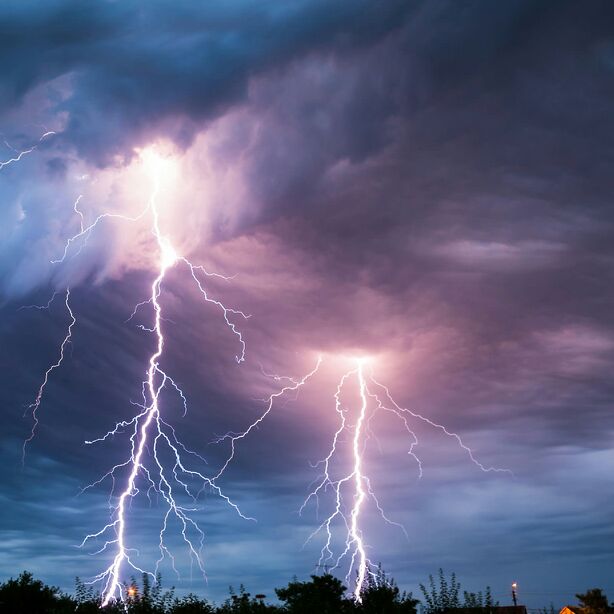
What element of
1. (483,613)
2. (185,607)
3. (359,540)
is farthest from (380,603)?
(359,540)

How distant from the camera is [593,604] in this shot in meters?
41.2

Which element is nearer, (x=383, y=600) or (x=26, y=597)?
(x=383, y=600)

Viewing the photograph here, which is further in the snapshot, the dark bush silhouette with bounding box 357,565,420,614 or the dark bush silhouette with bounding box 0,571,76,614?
the dark bush silhouette with bounding box 0,571,76,614

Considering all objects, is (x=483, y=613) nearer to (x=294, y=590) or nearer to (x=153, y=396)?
(x=294, y=590)

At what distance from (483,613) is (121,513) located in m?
22.8

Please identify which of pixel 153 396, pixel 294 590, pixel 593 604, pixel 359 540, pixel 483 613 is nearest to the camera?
pixel 483 613

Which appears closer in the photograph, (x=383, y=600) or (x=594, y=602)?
(x=383, y=600)

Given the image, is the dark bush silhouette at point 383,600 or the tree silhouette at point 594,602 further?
the tree silhouette at point 594,602

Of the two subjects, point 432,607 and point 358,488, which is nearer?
point 432,607

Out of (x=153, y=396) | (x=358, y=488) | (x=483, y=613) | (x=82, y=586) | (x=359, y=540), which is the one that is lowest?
(x=483, y=613)

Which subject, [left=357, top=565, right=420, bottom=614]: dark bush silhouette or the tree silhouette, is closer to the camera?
[left=357, top=565, right=420, bottom=614]: dark bush silhouette

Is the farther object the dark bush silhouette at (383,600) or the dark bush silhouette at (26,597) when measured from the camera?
the dark bush silhouette at (26,597)

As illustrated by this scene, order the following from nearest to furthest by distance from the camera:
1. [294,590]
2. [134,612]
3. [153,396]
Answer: [134,612]
[294,590]
[153,396]

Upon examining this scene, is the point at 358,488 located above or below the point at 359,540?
above
